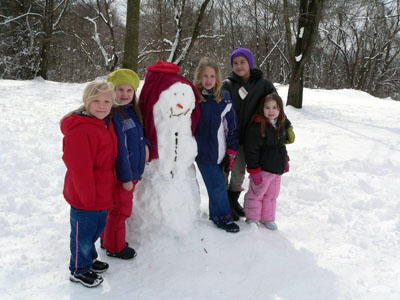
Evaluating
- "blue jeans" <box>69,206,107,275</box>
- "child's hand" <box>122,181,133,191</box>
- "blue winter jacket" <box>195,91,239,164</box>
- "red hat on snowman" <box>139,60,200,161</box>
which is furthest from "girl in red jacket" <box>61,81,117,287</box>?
"blue winter jacket" <box>195,91,239,164</box>

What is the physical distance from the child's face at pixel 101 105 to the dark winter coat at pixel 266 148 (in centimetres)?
141

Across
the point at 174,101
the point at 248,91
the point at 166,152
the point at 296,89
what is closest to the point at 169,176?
the point at 166,152

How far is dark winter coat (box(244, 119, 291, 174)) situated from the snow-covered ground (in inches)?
25.3

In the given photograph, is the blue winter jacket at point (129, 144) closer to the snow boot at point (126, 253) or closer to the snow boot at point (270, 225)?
the snow boot at point (126, 253)

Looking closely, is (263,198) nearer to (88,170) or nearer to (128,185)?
(128,185)

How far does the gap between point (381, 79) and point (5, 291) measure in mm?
26246

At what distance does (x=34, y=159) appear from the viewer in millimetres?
4246

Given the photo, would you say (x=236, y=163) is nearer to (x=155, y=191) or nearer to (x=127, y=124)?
(x=155, y=191)

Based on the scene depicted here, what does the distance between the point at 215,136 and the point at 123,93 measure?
911 millimetres

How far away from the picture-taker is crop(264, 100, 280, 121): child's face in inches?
114

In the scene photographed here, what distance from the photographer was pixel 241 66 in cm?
298

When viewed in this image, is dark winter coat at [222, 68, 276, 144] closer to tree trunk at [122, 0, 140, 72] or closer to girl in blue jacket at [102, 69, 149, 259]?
girl in blue jacket at [102, 69, 149, 259]

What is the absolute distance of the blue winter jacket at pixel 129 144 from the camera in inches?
89.1

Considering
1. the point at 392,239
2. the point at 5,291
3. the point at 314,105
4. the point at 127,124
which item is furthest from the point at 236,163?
the point at 314,105
